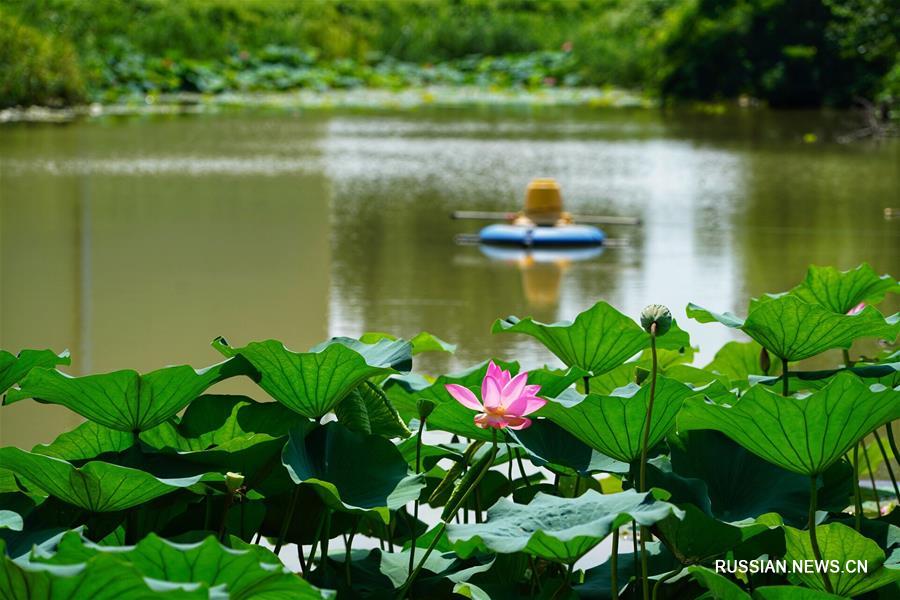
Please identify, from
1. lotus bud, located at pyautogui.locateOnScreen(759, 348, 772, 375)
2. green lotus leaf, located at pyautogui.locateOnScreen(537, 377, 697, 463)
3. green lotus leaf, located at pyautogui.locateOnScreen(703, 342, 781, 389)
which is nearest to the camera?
green lotus leaf, located at pyautogui.locateOnScreen(537, 377, 697, 463)

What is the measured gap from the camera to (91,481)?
4.59 ft

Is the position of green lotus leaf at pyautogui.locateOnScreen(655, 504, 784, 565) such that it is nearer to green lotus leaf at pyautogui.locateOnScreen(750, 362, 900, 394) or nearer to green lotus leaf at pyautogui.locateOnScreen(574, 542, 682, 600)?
green lotus leaf at pyautogui.locateOnScreen(574, 542, 682, 600)

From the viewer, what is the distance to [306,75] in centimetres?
2525

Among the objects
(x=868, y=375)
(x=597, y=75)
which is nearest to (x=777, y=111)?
(x=597, y=75)

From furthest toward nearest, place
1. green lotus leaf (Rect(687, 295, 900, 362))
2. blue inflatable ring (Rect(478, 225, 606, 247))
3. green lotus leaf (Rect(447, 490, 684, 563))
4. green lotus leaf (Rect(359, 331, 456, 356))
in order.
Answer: blue inflatable ring (Rect(478, 225, 606, 247))
green lotus leaf (Rect(359, 331, 456, 356))
green lotus leaf (Rect(687, 295, 900, 362))
green lotus leaf (Rect(447, 490, 684, 563))

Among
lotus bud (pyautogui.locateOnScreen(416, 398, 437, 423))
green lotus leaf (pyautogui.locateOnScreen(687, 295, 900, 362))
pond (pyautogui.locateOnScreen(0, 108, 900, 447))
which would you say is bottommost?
pond (pyautogui.locateOnScreen(0, 108, 900, 447))

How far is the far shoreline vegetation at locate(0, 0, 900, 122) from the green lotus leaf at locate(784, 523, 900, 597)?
36.2 feet

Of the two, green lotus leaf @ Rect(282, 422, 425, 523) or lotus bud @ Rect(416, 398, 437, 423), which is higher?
lotus bud @ Rect(416, 398, 437, 423)

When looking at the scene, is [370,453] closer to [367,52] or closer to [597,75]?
[597,75]

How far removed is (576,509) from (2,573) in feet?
1.80

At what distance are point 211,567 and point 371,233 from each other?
668cm

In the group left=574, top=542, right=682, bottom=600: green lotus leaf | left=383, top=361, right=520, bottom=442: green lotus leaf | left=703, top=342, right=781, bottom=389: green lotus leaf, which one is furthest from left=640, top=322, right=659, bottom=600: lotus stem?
left=703, top=342, right=781, bottom=389: green lotus leaf

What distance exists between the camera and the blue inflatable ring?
7219mm

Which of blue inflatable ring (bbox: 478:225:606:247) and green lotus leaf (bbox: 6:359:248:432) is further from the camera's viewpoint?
blue inflatable ring (bbox: 478:225:606:247)
